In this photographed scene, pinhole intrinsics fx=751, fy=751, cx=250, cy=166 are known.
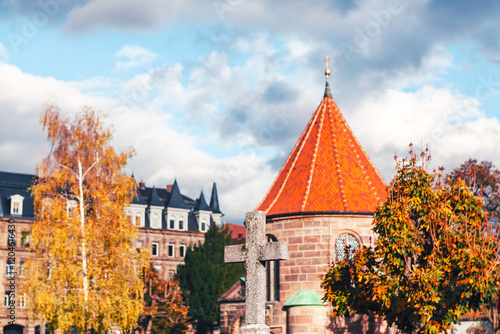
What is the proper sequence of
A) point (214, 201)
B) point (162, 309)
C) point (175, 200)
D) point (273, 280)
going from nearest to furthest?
1. point (273, 280)
2. point (162, 309)
3. point (175, 200)
4. point (214, 201)

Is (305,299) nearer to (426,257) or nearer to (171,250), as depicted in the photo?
(426,257)

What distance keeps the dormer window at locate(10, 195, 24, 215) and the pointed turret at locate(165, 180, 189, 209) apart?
19307 mm

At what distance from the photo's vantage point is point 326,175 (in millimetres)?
36562

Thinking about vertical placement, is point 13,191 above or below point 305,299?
above

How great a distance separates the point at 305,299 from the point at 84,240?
1016 centimetres

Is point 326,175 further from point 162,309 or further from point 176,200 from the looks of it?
point 176,200

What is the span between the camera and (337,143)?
37750 millimetres

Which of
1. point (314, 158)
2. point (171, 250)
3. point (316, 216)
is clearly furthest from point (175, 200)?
point (316, 216)

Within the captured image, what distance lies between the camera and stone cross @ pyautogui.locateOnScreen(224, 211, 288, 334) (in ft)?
47.4

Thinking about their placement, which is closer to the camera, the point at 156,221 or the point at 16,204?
the point at 16,204

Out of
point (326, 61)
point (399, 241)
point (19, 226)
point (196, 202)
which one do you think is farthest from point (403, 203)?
point (196, 202)

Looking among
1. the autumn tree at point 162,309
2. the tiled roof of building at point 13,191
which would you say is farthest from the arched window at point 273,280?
the tiled roof of building at point 13,191

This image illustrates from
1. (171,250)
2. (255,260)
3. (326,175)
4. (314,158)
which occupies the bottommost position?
(255,260)

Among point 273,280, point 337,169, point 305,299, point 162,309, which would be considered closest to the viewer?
point 305,299
